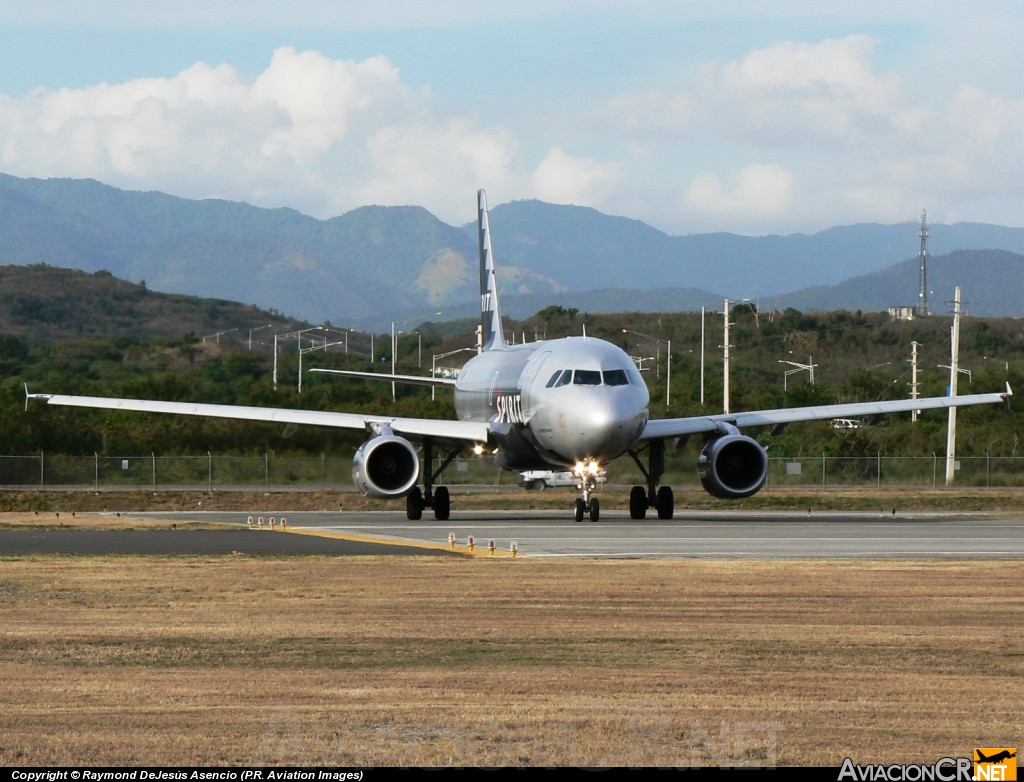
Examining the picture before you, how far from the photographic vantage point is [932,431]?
262 ft

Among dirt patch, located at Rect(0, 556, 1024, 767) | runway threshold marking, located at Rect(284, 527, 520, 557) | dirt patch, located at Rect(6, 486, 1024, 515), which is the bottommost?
dirt patch, located at Rect(0, 556, 1024, 767)

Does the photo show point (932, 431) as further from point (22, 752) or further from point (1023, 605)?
point (22, 752)

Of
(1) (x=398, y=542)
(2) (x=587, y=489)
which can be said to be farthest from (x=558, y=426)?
(1) (x=398, y=542)

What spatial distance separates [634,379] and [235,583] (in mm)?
16819

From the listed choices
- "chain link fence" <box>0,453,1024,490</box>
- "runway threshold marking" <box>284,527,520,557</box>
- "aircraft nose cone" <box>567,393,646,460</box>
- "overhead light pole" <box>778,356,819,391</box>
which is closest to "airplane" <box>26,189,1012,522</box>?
"aircraft nose cone" <box>567,393,646,460</box>

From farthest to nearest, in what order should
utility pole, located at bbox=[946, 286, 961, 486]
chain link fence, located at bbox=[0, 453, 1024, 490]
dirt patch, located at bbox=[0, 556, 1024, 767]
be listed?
1. utility pole, located at bbox=[946, 286, 961, 486]
2. chain link fence, located at bbox=[0, 453, 1024, 490]
3. dirt patch, located at bbox=[0, 556, 1024, 767]

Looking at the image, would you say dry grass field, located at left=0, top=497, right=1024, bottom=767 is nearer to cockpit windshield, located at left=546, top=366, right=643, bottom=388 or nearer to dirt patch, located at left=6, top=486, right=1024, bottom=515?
cockpit windshield, located at left=546, top=366, right=643, bottom=388

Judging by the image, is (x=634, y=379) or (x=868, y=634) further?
(x=634, y=379)

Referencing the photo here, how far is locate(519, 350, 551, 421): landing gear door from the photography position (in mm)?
37750

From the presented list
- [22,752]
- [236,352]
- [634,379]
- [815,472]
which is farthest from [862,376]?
[22,752]

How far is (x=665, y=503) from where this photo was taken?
40812mm

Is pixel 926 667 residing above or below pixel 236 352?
below

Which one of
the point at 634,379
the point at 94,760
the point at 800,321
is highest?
the point at 800,321

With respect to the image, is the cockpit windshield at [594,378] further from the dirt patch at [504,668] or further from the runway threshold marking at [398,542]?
the dirt patch at [504,668]
